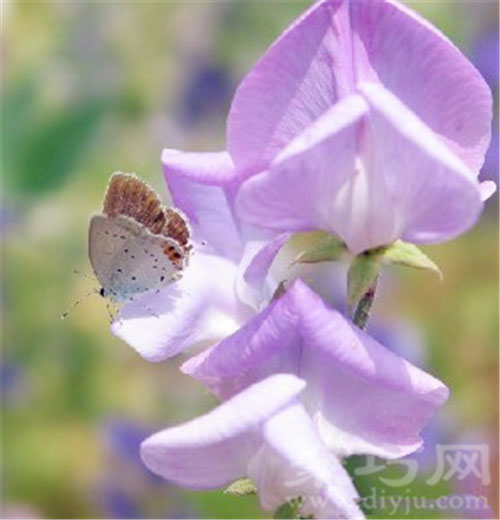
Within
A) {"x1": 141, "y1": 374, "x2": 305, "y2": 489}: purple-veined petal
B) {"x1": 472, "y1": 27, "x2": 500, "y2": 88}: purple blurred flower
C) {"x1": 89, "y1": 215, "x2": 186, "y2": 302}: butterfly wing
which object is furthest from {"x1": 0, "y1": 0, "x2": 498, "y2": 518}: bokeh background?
{"x1": 141, "y1": 374, "x2": 305, "y2": 489}: purple-veined petal

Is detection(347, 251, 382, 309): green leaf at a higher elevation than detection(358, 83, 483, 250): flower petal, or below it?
below

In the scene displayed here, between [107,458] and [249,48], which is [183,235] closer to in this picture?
[107,458]

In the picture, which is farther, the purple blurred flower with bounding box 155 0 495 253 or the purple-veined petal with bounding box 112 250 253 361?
the purple-veined petal with bounding box 112 250 253 361

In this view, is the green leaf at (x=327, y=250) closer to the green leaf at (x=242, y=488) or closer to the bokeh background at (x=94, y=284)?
the green leaf at (x=242, y=488)

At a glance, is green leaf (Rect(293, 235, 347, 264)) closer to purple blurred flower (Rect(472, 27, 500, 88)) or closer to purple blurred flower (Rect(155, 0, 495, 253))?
purple blurred flower (Rect(155, 0, 495, 253))

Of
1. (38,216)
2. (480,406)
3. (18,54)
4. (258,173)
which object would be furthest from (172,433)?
(18,54)

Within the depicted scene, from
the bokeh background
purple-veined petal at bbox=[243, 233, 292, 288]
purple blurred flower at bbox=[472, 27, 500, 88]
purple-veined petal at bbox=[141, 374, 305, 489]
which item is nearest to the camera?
purple-veined petal at bbox=[141, 374, 305, 489]
